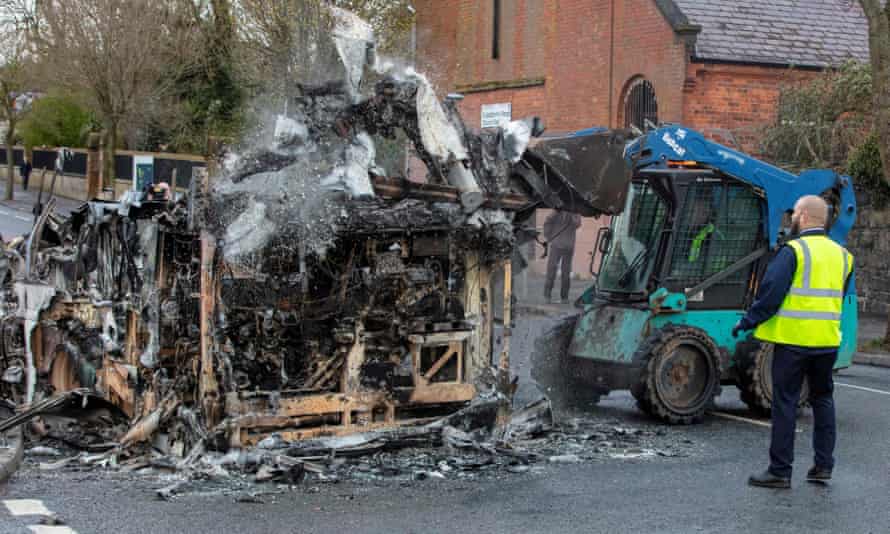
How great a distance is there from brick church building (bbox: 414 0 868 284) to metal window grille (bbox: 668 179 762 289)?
39.4 ft

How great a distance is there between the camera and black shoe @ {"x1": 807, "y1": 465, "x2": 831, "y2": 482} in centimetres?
792

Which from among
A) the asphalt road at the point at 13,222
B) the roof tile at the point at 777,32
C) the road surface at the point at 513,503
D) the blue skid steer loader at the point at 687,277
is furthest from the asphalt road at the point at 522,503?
the asphalt road at the point at 13,222

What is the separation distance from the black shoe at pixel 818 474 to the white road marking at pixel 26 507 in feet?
15.8

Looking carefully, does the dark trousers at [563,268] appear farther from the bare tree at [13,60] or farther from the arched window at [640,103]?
the bare tree at [13,60]

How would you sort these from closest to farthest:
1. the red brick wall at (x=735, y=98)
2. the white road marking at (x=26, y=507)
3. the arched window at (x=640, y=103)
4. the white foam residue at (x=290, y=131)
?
1. the white road marking at (x=26, y=507)
2. the white foam residue at (x=290, y=131)
3. the red brick wall at (x=735, y=98)
4. the arched window at (x=640, y=103)

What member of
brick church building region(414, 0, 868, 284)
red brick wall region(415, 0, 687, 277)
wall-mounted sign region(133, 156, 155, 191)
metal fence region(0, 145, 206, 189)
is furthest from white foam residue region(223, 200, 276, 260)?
wall-mounted sign region(133, 156, 155, 191)

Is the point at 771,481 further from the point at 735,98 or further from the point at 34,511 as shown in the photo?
the point at 735,98

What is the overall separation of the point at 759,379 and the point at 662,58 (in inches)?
542

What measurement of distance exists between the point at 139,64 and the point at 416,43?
7.39 metres

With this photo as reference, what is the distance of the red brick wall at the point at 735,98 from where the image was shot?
22688mm

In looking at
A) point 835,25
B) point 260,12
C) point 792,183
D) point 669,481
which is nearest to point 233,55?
point 260,12

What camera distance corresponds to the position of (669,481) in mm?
8047

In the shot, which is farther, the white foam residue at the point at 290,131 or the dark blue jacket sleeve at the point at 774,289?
the white foam residue at the point at 290,131

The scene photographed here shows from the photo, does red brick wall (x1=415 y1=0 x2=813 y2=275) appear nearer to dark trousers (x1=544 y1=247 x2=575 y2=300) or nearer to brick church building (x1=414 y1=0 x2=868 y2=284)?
brick church building (x1=414 y1=0 x2=868 y2=284)
